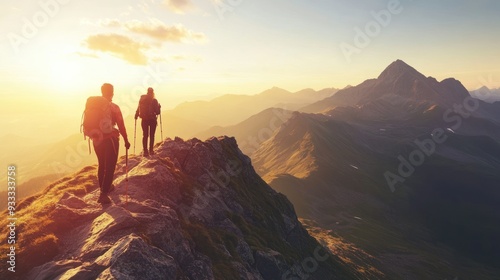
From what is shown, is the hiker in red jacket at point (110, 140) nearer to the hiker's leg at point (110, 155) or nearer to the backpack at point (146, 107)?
the hiker's leg at point (110, 155)

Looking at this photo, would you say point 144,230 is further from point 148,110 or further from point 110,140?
point 148,110

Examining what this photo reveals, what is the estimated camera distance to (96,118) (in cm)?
1659

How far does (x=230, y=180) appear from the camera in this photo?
173ft

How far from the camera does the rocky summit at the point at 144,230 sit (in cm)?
1403

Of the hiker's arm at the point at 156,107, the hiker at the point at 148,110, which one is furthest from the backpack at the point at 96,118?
the hiker's arm at the point at 156,107

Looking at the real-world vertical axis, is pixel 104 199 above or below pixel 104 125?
below

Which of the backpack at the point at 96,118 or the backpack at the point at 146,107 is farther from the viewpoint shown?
the backpack at the point at 146,107

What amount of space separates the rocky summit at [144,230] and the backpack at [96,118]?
3838mm

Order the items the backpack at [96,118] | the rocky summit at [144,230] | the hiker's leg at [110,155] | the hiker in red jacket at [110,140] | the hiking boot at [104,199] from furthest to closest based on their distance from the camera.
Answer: the hiking boot at [104,199] → the hiker's leg at [110,155] → the hiker in red jacket at [110,140] → the backpack at [96,118] → the rocky summit at [144,230]

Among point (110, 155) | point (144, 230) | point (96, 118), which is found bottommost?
point (144, 230)

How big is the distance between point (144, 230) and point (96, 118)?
266 inches

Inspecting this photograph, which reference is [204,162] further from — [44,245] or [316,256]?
[316,256]

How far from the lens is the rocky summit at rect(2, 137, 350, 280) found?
46.0ft

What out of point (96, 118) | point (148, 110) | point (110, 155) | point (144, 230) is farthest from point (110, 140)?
point (148, 110)
